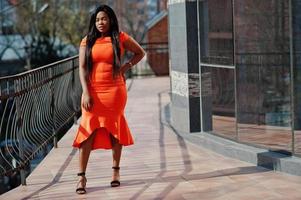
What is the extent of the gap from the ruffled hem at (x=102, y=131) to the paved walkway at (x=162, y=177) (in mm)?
460

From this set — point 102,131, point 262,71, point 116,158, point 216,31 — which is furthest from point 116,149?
point 262,71

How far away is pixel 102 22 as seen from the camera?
604 centimetres

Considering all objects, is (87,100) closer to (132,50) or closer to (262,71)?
(132,50)

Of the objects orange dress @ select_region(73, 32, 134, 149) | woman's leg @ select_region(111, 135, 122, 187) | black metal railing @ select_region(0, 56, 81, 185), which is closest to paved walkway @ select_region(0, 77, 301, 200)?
woman's leg @ select_region(111, 135, 122, 187)

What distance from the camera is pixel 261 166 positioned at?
6934 mm

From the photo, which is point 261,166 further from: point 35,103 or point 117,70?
point 35,103

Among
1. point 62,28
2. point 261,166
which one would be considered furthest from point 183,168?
point 62,28

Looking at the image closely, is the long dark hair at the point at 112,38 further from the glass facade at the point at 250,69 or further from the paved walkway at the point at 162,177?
the glass facade at the point at 250,69

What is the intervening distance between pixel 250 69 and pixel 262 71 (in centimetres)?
23

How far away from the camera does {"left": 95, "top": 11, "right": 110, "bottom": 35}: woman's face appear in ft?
19.8

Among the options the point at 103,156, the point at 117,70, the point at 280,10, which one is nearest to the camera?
the point at 117,70

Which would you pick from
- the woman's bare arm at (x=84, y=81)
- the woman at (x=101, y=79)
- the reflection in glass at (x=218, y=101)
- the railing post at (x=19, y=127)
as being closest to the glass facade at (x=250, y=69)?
the reflection in glass at (x=218, y=101)

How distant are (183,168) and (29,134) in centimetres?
199

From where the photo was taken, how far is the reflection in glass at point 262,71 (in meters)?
7.69
